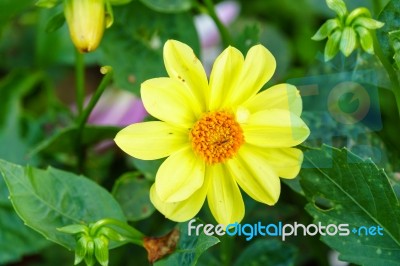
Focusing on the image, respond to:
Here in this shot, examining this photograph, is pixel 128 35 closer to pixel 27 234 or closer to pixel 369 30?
pixel 27 234

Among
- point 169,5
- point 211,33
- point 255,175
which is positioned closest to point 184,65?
point 255,175

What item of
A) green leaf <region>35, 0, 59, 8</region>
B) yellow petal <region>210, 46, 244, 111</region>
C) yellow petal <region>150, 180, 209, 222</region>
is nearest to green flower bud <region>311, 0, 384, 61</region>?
yellow petal <region>210, 46, 244, 111</region>

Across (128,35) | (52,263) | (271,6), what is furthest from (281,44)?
(52,263)

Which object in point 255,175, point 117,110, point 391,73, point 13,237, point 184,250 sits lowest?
point 13,237

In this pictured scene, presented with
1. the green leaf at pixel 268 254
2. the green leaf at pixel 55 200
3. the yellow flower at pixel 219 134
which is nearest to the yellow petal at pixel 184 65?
the yellow flower at pixel 219 134

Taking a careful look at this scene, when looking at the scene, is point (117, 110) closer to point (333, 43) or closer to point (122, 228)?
point (122, 228)
